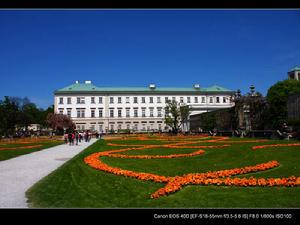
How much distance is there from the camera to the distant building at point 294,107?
26.1 metres

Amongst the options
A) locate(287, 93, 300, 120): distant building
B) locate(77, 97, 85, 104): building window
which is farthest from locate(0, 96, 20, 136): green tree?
locate(77, 97, 85, 104): building window

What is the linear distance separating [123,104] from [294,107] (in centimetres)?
6059

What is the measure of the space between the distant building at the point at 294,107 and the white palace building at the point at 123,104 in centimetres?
5067

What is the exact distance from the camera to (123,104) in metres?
84.1

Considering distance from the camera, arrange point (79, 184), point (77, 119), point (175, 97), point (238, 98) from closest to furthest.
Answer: point (79, 184)
point (238, 98)
point (77, 119)
point (175, 97)

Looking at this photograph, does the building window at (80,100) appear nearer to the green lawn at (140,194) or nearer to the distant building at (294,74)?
the distant building at (294,74)

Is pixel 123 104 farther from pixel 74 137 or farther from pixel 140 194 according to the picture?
pixel 140 194

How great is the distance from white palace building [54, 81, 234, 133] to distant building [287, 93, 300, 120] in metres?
50.7

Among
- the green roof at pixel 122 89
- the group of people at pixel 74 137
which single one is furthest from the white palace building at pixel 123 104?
the group of people at pixel 74 137

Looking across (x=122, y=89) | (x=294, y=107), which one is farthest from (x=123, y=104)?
(x=294, y=107)
